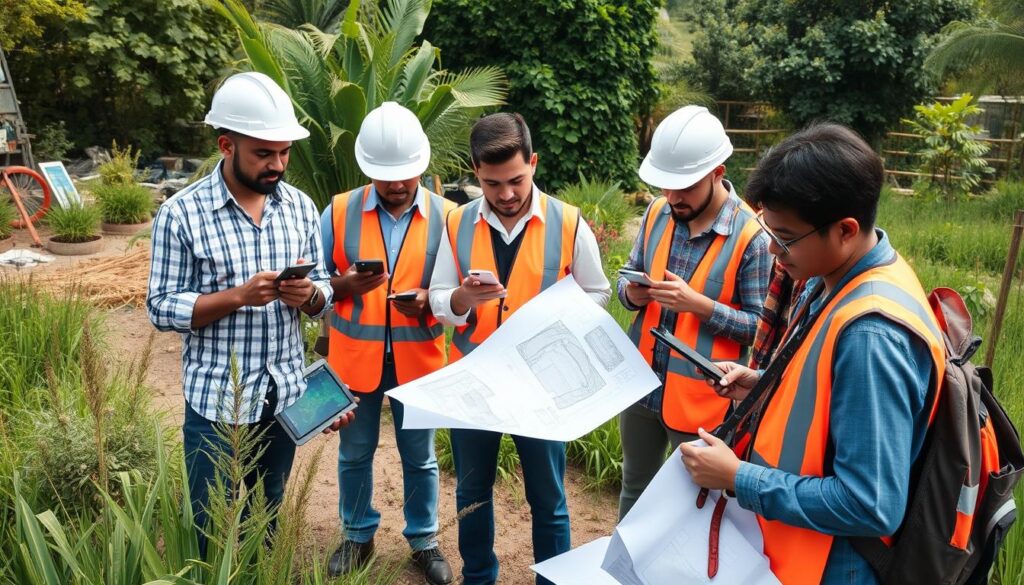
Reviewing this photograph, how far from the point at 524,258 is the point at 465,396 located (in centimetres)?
61

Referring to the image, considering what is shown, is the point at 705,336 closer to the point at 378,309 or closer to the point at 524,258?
the point at 524,258

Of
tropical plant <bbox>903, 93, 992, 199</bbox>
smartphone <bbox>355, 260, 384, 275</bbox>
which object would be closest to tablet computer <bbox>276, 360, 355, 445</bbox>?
smartphone <bbox>355, 260, 384, 275</bbox>

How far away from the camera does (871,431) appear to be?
1.53m

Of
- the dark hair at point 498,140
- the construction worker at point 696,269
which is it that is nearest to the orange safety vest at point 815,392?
the construction worker at point 696,269

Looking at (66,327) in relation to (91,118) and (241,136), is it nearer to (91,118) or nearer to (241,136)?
(241,136)

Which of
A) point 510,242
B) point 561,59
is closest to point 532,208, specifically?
point 510,242

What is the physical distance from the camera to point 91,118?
15531 millimetres

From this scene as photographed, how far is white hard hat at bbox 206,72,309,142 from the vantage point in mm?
2625

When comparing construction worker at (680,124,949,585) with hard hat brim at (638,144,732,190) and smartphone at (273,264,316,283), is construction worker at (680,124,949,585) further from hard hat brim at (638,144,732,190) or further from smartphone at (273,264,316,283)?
smartphone at (273,264,316,283)

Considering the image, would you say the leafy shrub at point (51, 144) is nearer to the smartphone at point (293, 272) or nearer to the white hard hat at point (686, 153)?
the smartphone at point (293, 272)

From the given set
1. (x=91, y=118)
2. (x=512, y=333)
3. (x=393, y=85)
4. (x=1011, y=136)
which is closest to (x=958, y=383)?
(x=512, y=333)

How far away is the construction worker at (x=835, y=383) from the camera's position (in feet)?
5.07

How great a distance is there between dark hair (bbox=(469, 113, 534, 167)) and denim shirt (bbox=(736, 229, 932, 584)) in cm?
148

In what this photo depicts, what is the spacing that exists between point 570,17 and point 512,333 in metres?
10.9
